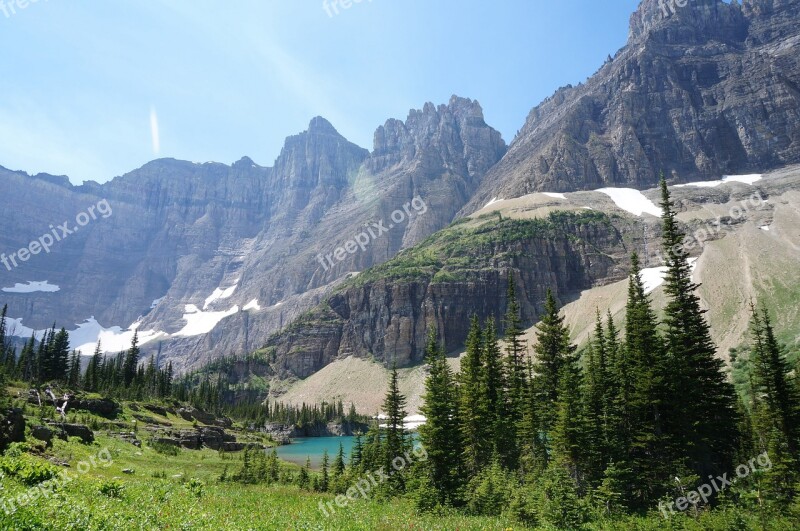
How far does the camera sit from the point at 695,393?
107 ft

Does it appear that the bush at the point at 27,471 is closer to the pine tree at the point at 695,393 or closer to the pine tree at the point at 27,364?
the pine tree at the point at 695,393

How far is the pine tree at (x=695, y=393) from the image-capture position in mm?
31375

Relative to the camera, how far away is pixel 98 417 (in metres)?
59.7

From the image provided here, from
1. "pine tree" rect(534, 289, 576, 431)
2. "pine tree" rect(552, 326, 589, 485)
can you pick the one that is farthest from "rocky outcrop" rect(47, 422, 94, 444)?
"pine tree" rect(534, 289, 576, 431)

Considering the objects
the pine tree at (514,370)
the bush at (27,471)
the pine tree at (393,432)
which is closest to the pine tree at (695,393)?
the pine tree at (514,370)

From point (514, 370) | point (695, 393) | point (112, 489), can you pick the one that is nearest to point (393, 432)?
point (514, 370)

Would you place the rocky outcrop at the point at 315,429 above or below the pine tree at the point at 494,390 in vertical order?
below

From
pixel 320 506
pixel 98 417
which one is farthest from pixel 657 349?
pixel 98 417

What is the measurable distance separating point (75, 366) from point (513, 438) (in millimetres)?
97137

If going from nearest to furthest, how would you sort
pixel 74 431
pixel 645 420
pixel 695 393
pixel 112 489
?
pixel 112 489, pixel 645 420, pixel 695 393, pixel 74 431

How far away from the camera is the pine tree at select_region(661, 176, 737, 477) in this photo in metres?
31.4

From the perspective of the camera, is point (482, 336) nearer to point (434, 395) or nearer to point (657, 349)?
point (434, 395)

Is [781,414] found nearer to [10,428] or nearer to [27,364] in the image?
[10,428]

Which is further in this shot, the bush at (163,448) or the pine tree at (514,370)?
the bush at (163,448)
